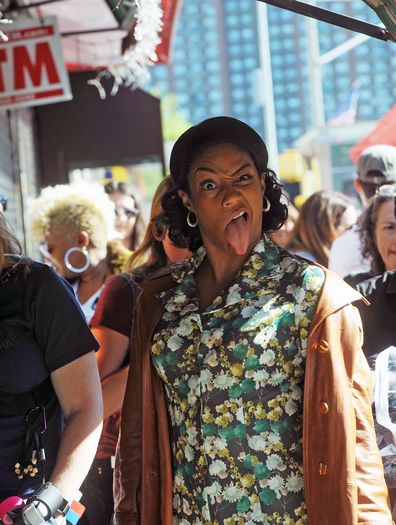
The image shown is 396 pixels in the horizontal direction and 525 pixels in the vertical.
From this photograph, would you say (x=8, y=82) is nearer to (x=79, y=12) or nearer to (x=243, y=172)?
(x=79, y=12)

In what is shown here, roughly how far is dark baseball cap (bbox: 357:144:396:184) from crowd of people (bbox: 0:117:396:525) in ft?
9.52

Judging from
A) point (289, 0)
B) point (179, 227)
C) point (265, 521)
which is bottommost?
point (265, 521)

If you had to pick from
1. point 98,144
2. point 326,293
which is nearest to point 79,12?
point 98,144

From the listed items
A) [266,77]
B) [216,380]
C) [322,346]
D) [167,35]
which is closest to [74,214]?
[216,380]

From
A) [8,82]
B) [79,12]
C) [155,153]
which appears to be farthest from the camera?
[155,153]

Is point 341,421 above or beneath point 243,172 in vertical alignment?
beneath

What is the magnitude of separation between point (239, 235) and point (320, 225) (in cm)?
465

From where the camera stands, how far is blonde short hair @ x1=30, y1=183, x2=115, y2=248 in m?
5.89

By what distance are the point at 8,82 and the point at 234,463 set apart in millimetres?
5890

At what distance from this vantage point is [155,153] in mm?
11516

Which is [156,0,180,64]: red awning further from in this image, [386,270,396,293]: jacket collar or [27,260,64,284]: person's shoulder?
[27,260,64,284]: person's shoulder

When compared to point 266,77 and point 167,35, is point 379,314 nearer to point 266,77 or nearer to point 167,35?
point 167,35

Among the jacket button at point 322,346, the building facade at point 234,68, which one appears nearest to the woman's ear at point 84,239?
the jacket button at point 322,346

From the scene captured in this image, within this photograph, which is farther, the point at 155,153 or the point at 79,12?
the point at 155,153
